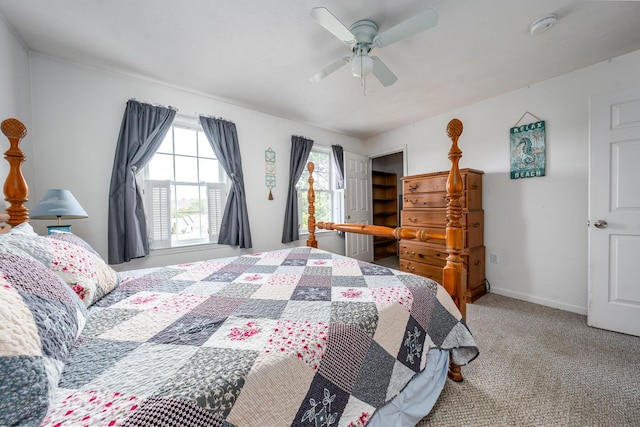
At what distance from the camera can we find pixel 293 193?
142 inches

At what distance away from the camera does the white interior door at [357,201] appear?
161 inches

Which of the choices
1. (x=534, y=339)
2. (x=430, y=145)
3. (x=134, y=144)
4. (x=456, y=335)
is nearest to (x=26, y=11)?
(x=134, y=144)

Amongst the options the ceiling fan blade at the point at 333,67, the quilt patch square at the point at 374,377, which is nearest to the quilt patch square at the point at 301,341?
the quilt patch square at the point at 374,377

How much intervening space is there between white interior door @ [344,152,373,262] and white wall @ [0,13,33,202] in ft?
11.6

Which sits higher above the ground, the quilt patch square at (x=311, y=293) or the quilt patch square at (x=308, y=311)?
the quilt patch square at (x=311, y=293)

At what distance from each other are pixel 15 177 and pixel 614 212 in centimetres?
440

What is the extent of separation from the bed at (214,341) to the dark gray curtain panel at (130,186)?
0.90m

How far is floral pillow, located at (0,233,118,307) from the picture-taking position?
90 cm

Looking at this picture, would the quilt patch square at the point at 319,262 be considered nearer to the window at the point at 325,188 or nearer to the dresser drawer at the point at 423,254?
the dresser drawer at the point at 423,254

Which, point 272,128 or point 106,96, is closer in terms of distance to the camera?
point 106,96

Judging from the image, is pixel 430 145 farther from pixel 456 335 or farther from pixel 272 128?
pixel 456 335

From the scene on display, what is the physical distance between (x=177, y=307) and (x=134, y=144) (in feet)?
7.01

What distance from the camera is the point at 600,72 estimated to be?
7.48ft

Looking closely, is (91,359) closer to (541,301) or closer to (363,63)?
(363,63)
